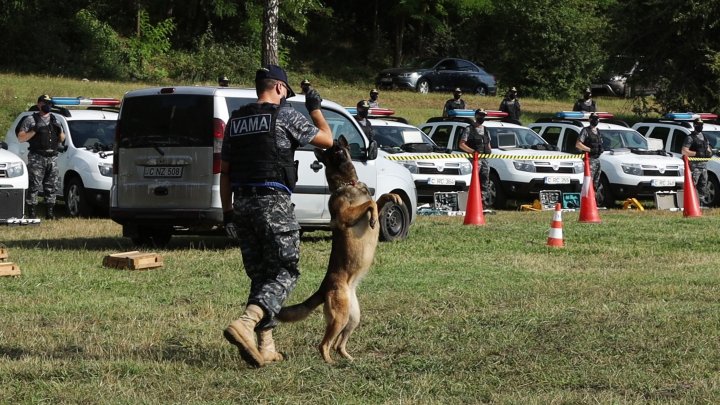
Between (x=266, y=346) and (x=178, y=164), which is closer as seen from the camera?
(x=266, y=346)

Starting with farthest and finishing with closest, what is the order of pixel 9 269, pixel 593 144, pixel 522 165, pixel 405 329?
pixel 593 144 → pixel 522 165 → pixel 9 269 → pixel 405 329

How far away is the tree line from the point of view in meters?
35.9

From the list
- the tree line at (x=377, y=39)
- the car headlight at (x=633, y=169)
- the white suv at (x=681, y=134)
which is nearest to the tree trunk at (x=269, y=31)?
the white suv at (x=681, y=134)

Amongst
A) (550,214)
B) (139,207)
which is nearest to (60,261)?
(139,207)

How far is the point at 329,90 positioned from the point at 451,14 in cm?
1130

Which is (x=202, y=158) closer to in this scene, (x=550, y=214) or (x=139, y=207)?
(x=139, y=207)

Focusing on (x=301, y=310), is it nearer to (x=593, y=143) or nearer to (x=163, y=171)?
(x=163, y=171)

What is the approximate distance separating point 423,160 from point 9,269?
10251 mm

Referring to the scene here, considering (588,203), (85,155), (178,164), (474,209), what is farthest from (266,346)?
(85,155)

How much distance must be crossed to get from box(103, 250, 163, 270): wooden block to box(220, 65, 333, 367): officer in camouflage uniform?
464 centimetres

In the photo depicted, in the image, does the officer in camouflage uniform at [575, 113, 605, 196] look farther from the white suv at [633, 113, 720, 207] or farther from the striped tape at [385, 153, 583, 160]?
the white suv at [633, 113, 720, 207]

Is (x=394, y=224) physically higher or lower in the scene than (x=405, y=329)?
higher

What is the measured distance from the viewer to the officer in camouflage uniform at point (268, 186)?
7.27 meters

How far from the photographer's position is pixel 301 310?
726cm
